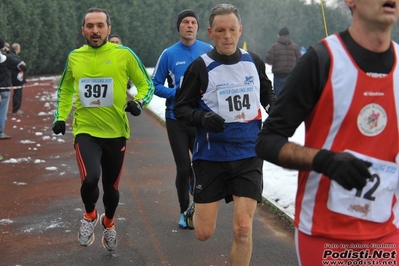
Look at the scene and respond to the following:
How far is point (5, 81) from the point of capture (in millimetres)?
15414

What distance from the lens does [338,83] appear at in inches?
108

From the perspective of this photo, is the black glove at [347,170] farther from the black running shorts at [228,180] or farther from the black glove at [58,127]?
the black glove at [58,127]

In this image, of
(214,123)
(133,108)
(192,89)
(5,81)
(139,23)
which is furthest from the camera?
(139,23)

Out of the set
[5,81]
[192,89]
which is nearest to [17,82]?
[5,81]

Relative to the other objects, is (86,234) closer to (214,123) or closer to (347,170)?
(214,123)

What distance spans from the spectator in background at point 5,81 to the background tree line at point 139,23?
19.9 m

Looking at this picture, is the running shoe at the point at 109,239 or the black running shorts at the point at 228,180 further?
the running shoe at the point at 109,239

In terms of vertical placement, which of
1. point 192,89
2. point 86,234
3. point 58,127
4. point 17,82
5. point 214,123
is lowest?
point 17,82

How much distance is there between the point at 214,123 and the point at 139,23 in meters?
50.9

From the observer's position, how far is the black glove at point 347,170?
2.52 meters

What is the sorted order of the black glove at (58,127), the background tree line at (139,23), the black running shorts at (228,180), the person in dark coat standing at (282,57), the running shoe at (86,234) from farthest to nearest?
1. the background tree line at (139,23)
2. the person in dark coat standing at (282,57)
3. the black glove at (58,127)
4. the running shoe at (86,234)
5. the black running shorts at (228,180)

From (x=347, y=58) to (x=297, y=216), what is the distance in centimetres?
72

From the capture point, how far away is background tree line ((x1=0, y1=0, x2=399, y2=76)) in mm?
40469

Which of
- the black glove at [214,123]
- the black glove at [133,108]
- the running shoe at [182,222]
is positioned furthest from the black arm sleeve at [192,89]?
the running shoe at [182,222]
